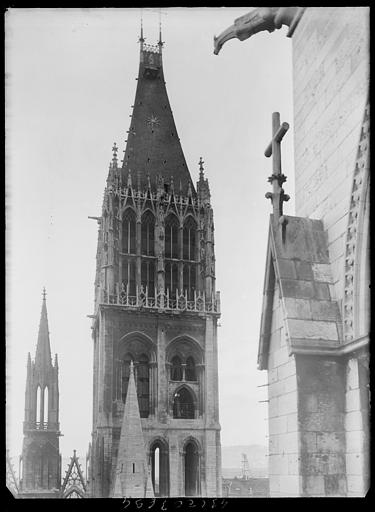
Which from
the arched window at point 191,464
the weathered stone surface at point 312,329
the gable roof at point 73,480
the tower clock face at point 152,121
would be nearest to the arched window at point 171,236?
the tower clock face at point 152,121

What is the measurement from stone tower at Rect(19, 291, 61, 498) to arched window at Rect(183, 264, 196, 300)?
10442 millimetres

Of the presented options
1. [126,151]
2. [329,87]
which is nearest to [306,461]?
[329,87]

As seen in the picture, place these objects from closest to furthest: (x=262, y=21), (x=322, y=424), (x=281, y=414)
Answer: (x=322, y=424) → (x=281, y=414) → (x=262, y=21)

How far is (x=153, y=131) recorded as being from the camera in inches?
2522

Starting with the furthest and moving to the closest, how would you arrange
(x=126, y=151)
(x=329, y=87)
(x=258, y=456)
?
(x=126, y=151) < (x=258, y=456) < (x=329, y=87)

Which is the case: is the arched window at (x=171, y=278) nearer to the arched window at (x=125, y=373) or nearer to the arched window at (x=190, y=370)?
the arched window at (x=190, y=370)

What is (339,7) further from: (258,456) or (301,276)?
(258,456)

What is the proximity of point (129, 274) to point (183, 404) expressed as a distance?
392 inches

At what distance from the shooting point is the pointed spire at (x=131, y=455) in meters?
46.7

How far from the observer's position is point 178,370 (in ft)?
185

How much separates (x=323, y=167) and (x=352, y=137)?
0.84 metres

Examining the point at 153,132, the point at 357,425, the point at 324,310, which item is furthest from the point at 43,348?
the point at 357,425

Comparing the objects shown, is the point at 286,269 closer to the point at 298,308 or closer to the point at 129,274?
the point at 298,308

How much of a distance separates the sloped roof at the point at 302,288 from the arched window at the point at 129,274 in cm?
4766
